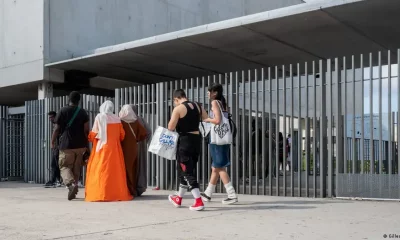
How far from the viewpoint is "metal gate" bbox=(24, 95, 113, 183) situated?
44.0ft

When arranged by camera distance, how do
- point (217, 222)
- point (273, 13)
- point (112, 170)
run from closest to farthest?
point (217, 222) < point (112, 170) < point (273, 13)

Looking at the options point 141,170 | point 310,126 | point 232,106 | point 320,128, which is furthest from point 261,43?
point 141,170

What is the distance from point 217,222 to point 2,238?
2.42 metres

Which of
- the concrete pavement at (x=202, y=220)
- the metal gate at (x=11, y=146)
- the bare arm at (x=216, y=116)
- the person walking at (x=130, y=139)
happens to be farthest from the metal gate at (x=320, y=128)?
the metal gate at (x=11, y=146)

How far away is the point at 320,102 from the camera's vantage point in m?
8.91

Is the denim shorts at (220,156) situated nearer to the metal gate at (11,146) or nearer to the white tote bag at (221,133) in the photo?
the white tote bag at (221,133)

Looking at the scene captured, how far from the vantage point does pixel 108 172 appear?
8.41m

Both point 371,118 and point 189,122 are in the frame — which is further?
point 371,118

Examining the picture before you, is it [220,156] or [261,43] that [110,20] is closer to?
[261,43]

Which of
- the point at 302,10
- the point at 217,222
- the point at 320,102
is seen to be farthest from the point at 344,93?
the point at 217,222

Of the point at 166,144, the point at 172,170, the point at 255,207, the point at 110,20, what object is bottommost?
the point at 255,207

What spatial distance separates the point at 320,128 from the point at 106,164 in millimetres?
3757

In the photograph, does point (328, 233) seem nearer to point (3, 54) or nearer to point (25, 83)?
point (25, 83)

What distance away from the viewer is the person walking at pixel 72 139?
8.95 metres
